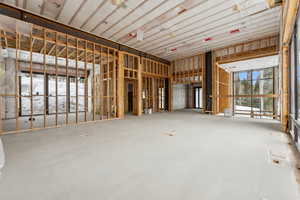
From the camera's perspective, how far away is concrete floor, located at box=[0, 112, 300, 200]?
1262 mm

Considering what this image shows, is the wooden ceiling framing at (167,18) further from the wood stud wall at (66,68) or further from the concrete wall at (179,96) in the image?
the concrete wall at (179,96)

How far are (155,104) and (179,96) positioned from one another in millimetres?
2802

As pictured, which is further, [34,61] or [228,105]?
[228,105]

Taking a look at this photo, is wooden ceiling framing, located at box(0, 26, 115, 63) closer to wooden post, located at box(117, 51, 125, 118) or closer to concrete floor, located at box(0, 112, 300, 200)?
wooden post, located at box(117, 51, 125, 118)

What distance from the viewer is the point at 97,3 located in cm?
354

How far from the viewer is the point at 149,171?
165cm

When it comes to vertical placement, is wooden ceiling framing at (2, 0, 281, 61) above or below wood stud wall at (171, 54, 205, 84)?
above

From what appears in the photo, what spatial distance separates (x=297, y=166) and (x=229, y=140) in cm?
111

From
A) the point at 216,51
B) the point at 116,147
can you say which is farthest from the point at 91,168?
the point at 216,51

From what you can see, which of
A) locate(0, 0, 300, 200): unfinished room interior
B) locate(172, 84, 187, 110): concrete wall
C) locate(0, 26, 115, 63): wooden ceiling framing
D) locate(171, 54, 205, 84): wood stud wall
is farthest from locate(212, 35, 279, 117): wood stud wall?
locate(0, 26, 115, 63): wooden ceiling framing

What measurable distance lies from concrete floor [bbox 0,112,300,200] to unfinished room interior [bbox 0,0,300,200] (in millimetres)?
14

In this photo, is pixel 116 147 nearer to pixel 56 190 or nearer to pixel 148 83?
pixel 56 190

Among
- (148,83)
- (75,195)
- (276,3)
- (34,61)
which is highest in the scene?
(276,3)

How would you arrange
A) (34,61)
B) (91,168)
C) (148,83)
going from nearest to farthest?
(91,168)
(34,61)
(148,83)
